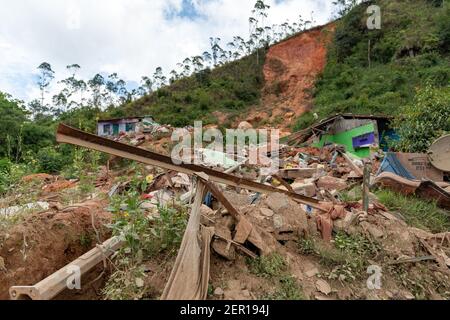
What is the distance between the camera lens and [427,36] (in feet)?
60.6

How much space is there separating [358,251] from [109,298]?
2227 millimetres

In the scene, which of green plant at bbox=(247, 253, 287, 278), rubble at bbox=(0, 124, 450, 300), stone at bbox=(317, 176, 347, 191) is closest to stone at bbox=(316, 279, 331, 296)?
rubble at bbox=(0, 124, 450, 300)

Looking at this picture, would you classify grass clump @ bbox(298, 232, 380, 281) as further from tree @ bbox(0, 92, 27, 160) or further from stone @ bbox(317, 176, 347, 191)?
tree @ bbox(0, 92, 27, 160)

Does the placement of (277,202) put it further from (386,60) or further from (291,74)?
(291,74)

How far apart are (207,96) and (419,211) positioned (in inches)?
895

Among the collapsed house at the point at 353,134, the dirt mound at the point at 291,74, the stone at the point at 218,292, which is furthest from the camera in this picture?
the dirt mound at the point at 291,74

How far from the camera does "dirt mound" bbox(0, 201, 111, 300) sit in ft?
8.08

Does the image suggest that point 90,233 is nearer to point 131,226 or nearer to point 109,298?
point 131,226

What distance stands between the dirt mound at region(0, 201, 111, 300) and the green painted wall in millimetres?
9632

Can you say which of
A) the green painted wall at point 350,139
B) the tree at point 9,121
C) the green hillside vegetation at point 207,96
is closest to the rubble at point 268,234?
the green painted wall at point 350,139

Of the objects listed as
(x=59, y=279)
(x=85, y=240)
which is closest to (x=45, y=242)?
(x=85, y=240)

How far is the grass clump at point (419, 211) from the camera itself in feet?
13.7

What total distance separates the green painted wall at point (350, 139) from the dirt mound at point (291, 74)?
922 cm

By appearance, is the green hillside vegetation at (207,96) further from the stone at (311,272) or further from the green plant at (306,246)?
the stone at (311,272)
